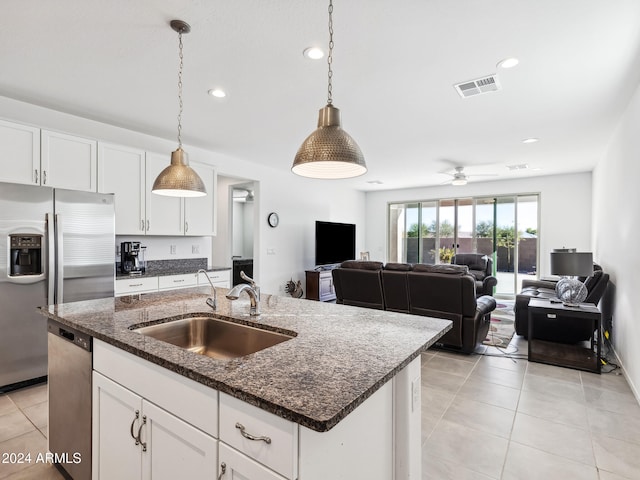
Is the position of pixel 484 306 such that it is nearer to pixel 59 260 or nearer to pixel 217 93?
pixel 217 93

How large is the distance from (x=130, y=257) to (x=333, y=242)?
13.6ft

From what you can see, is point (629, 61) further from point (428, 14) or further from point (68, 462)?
point (68, 462)

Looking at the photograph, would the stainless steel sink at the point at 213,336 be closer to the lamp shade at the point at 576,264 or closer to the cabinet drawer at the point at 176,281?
the cabinet drawer at the point at 176,281

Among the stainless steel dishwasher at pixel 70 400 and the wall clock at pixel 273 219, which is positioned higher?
the wall clock at pixel 273 219

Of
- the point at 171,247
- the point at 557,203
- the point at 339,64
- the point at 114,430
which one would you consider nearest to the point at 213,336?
the point at 114,430

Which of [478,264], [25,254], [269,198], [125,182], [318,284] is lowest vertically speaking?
[318,284]

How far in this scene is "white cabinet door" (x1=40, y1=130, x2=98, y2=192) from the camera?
3.15 meters

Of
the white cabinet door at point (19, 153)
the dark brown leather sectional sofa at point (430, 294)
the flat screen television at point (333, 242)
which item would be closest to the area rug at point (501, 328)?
the dark brown leather sectional sofa at point (430, 294)

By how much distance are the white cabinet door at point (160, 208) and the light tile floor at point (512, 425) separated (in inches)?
76.1

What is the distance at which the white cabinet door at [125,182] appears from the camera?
3580mm

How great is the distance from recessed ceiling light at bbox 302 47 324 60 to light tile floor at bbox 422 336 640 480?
2.74m

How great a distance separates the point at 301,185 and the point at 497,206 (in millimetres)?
4425

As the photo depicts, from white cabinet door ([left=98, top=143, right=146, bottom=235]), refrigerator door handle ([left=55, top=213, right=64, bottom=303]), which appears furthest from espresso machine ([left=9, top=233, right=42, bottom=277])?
white cabinet door ([left=98, top=143, right=146, bottom=235])

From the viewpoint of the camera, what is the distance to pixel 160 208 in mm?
4125
